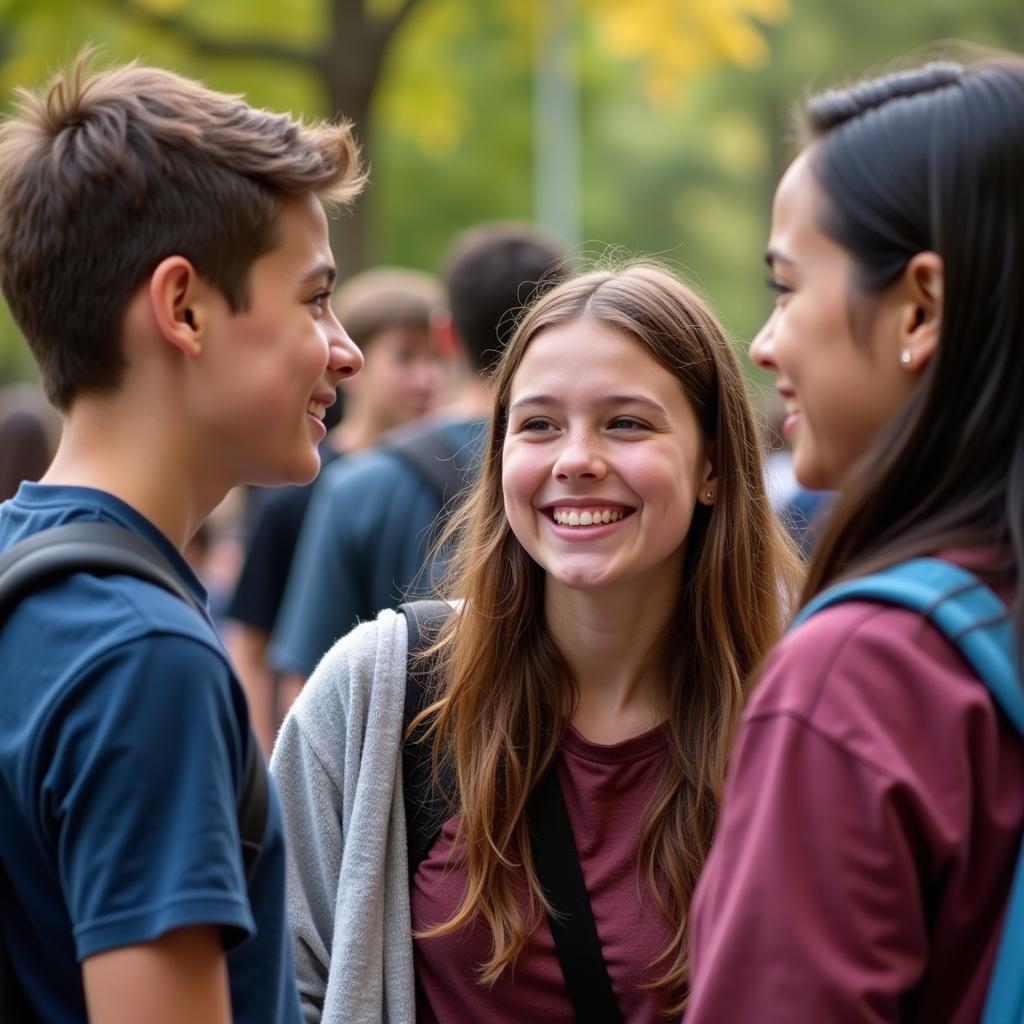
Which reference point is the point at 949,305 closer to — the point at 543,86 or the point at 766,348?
the point at 766,348

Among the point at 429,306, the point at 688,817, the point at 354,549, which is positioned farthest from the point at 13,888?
the point at 429,306

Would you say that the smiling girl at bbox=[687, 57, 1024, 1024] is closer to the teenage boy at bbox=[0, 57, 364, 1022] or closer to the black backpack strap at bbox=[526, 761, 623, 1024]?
the teenage boy at bbox=[0, 57, 364, 1022]

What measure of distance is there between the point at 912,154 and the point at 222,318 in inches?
34.2

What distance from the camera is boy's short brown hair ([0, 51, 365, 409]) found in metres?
2.00

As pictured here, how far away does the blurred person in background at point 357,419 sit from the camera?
19.1ft

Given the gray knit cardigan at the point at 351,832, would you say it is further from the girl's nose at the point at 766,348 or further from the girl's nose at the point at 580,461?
the girl's nose at the point at 766,348

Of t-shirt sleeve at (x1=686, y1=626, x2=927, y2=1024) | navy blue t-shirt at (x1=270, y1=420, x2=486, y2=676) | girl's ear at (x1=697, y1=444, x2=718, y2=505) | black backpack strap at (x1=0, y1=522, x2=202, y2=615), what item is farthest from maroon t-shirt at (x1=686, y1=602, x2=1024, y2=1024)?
navy blue t-shirt at (x1=270, y1=420, x2=486, y2=676)

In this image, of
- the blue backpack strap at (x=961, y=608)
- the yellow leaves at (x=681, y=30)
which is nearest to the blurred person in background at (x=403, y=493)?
the blue backpack strap at (x=961, y=608)

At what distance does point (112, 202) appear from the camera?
2.00 meters

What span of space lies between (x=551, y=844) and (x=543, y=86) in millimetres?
17191

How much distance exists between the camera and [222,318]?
6.73 feet

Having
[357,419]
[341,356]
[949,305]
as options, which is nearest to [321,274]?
[341,356]

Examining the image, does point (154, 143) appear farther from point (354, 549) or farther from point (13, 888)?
point (354, 549)

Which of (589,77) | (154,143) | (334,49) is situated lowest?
(154,143)
